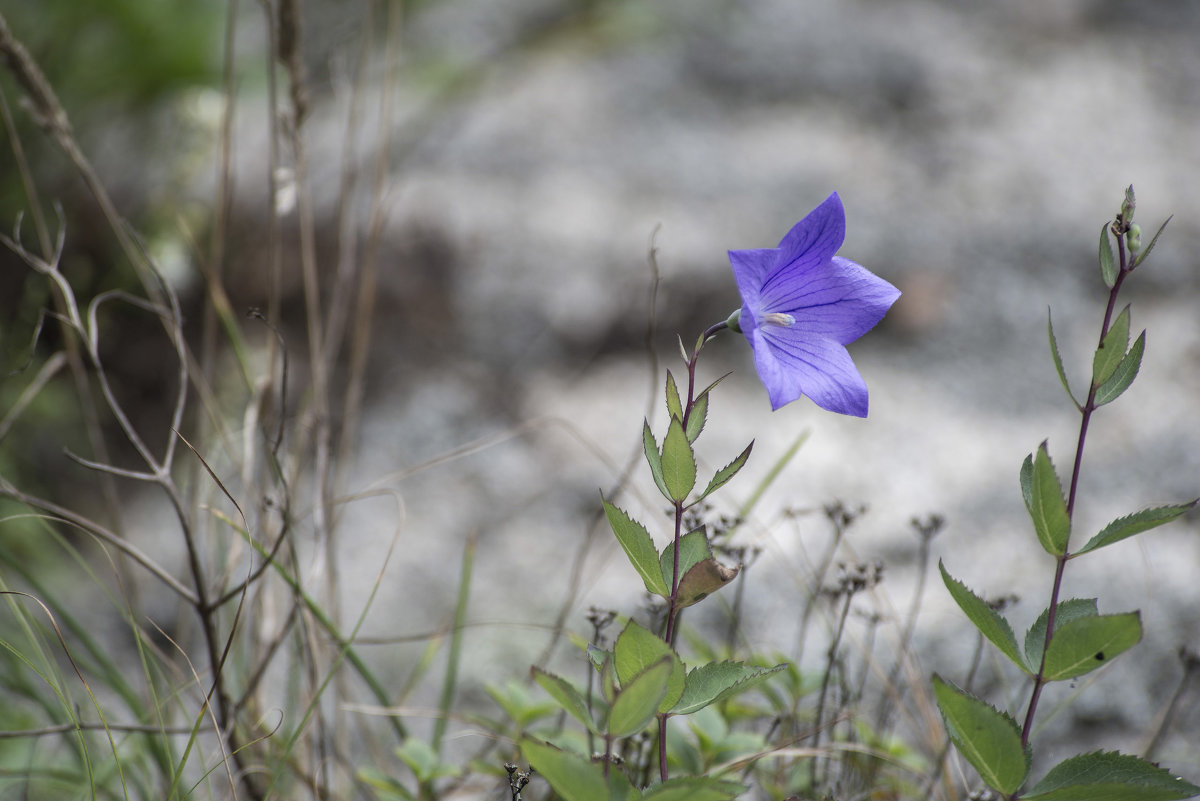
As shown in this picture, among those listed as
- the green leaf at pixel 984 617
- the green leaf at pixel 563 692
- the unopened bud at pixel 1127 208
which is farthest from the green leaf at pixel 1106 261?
the green leaf at pixel 563 692

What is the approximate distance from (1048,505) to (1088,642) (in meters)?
0.09

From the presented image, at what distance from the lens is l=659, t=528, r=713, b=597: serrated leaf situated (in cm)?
61

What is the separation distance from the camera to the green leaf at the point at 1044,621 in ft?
2.02

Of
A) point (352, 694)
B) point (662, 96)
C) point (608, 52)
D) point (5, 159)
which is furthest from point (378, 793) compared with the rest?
point (608, 52)

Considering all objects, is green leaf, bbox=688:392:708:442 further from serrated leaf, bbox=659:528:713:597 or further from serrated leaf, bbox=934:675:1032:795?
serrated leaf, bbox=934:675:1032:795

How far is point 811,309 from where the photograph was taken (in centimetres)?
70

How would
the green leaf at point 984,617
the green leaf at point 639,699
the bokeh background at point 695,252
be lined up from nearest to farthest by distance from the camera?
the green leaf at point 639,699 → the green leaf at point 984,617 → the bokeh background at point 695,252

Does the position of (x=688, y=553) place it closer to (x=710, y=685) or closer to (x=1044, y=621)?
(x=710, y=685)

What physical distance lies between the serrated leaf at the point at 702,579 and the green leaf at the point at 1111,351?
0.28 m

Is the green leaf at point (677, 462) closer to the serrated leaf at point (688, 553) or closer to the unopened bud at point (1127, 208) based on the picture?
the serrated leaf at point (688, 553)

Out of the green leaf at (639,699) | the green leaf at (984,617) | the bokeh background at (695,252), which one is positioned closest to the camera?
the green leaf at (639,699)

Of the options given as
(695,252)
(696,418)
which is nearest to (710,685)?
(696,418)

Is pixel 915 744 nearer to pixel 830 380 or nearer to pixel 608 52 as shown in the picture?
pixel 830 380

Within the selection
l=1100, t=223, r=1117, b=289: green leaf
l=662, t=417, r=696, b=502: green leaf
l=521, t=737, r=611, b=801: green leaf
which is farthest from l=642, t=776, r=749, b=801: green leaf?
l=1100, t=223, r=1117, b=289: green leaf
